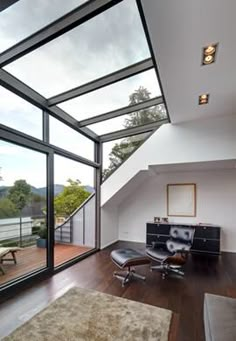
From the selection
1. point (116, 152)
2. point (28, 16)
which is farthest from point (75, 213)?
point (28, 16)

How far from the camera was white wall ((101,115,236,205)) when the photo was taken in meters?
4.31

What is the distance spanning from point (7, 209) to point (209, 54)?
3.37 m

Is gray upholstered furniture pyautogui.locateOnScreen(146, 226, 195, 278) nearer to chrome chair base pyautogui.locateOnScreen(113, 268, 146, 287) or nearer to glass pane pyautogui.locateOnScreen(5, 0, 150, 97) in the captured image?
chrome chair base pyautogui.locateOnScreen(113, 268, 146, 287)

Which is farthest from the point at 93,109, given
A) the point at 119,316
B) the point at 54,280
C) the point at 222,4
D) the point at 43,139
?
the point at 119,316

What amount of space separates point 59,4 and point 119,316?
3.53 metres

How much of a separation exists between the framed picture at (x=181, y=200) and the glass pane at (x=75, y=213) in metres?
2.32

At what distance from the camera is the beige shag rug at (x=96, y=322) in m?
2.09

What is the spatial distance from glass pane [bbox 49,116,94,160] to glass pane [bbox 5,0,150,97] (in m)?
0.87

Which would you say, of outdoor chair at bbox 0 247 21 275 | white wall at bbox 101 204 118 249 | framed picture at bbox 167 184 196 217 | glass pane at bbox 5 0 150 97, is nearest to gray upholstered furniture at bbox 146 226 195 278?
framed picture at bbox 167 184 196 217

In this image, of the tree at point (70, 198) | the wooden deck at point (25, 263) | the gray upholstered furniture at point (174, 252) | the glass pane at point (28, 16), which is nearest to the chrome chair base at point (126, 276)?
the gray upholstered furniture at point (174, 252)

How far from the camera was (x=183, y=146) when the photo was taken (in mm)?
4695

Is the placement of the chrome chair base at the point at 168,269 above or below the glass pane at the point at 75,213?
below

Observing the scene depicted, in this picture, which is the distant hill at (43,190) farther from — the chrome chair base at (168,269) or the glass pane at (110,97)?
the chrome chair base at (168,269)

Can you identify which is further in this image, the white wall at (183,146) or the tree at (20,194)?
the white wall at (183,146)
